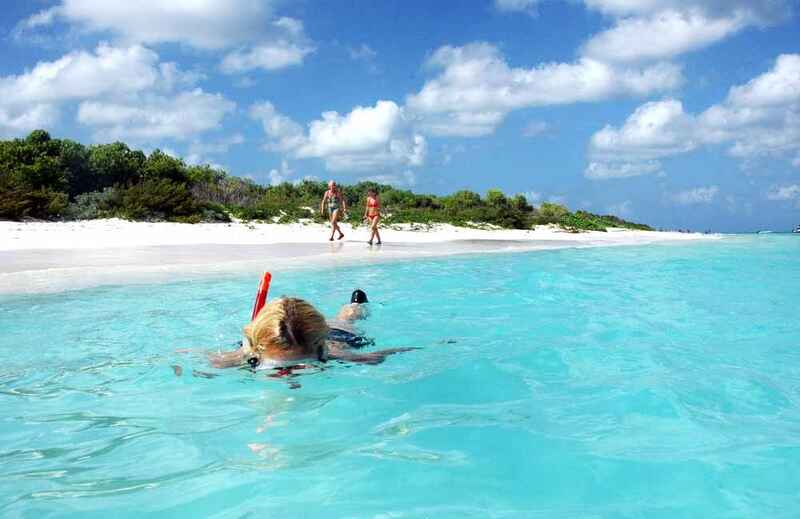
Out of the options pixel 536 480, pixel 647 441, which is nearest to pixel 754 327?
pixel 647 441

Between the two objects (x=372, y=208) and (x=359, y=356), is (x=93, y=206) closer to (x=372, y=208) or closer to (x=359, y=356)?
(x=372, y=208)

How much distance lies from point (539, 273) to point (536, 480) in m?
9.45

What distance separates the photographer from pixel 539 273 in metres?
11.9

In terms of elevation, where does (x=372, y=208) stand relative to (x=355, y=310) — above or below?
above

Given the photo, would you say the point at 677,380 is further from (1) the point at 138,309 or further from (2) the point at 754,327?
(1) the point at 138,309

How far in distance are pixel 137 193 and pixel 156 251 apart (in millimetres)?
8577

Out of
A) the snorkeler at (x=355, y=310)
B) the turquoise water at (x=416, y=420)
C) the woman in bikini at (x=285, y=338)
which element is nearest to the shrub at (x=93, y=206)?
the turquoise water at (x=416, y=420)

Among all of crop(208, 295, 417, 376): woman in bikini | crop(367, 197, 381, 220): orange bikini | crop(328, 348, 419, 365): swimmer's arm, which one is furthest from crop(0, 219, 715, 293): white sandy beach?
crop(208, 295, 417, 376): woman in bikini

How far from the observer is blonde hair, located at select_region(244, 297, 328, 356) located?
3607 millimetres

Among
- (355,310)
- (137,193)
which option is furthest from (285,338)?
(137,193)

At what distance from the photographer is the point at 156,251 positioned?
1367 cm

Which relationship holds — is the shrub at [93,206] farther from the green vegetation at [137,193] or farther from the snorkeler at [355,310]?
the snorkeler at [355,310]

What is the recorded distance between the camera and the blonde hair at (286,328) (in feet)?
11.8

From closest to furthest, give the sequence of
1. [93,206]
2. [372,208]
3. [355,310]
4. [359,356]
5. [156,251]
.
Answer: [359,356], [355,310], [156,251], [372,208], [93,206]
